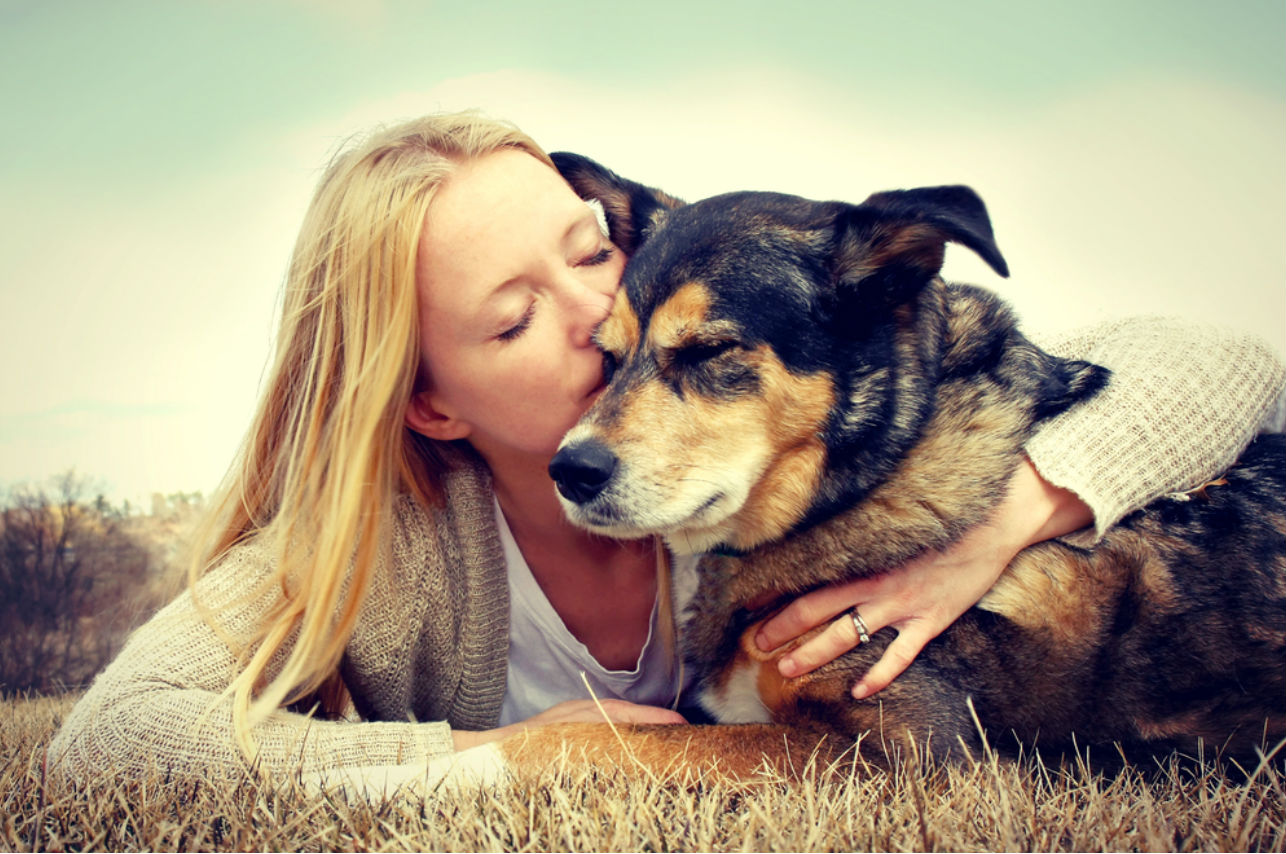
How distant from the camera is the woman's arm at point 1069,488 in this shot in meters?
2.29

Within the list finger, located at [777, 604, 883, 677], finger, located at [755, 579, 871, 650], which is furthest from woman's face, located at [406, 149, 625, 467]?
finger, located at [777, 604, 883, 677]

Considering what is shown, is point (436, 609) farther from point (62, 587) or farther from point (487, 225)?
point (62, 587)

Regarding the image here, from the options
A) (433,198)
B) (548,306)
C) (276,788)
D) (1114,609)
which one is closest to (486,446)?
(548,306)

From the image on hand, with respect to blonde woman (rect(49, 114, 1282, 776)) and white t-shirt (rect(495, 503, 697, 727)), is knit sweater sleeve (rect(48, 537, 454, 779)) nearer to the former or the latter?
blonde woman (rect(49, 114, 1282, 776))

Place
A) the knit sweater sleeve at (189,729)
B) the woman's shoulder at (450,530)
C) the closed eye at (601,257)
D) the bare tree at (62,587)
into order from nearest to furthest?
the knit sweater sleeve at (189,729), the closed eye at (601,257), the woman's shoulder at (450,530), the bare tree at (62,587)

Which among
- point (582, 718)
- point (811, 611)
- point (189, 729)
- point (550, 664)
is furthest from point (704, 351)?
point (189, 729)

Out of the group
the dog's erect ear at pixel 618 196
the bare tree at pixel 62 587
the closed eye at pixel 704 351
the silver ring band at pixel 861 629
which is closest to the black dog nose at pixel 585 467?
the closed eye at pixel 704 351

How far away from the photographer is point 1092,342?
3.13 meters

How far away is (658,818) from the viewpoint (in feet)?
5.47

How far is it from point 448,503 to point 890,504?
1.62 metres

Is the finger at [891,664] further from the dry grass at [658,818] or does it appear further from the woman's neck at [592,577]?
the woman's neck at [592,577]

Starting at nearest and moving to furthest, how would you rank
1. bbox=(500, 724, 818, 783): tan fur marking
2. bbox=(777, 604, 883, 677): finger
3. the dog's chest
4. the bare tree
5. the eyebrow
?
bbox=(500, 724, 818, 783): tan fur marking
bbox=(777, 604, 883, 677): finger
the dog's chest
the eyebrow
the bare tree

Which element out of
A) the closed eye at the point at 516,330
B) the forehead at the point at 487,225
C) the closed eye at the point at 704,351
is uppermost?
the forehead at the point at 487,225

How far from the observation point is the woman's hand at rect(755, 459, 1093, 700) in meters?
2.27
